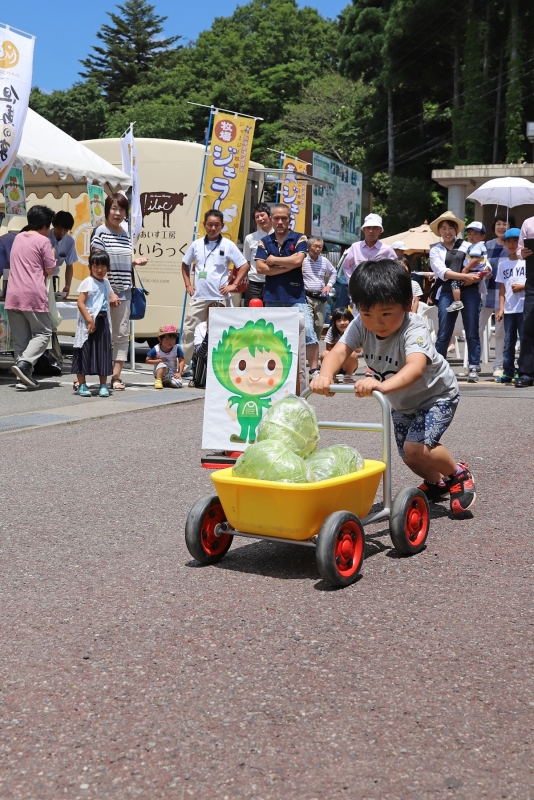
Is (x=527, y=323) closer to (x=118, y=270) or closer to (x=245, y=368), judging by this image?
(x=118, y=270)

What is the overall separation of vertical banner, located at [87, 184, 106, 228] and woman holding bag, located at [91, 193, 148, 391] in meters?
2.19

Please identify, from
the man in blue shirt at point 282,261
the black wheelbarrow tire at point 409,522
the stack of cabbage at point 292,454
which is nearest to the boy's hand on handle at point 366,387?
the stack of cabbage at point 292,454

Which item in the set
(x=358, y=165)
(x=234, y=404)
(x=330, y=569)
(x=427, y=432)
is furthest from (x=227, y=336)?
(x=358, y=165)

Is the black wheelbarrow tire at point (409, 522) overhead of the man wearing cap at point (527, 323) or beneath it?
beneath

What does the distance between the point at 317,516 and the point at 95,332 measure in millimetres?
6894

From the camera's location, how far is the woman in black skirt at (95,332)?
10.6 m

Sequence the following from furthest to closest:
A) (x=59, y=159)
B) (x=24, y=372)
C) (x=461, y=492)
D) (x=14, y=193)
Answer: (x=59, y=159)
(x=14, y=193)
(x=24, y=372)
(x=461, y=492)

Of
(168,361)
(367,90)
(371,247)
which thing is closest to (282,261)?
(371,247)

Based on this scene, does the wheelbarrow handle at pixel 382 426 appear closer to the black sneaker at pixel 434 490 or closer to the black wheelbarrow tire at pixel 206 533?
the black wheelbarrow tire at pixel 206 533

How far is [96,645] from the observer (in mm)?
3486

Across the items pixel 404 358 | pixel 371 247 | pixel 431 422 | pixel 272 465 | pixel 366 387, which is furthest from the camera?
pixel 371 247

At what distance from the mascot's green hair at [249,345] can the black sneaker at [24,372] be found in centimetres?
439

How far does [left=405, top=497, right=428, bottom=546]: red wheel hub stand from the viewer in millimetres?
4621

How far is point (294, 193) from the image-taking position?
20359mm
